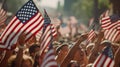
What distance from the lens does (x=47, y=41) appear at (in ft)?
23.8

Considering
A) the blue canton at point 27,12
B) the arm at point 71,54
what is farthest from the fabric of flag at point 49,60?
the blue canton at point 27,12

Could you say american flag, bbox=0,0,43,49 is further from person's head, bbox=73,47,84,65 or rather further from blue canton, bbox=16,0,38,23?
person's head, bbox=73,47,84,65

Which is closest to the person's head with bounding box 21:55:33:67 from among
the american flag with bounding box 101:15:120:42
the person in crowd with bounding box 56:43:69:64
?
the person in crowd with bounding box 56:43:69:64

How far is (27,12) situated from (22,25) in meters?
0.30

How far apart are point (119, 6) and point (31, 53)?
1045 inches

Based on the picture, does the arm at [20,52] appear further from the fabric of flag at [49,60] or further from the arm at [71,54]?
the arm at [71,54]

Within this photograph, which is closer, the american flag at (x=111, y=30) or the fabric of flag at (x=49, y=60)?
the fabric of flag at (x=49, y=60)

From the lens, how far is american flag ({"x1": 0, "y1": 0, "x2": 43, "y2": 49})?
790cm

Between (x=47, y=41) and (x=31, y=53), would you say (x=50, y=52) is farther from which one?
(x=31, y=53)

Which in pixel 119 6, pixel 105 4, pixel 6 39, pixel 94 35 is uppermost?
pixel 6 39

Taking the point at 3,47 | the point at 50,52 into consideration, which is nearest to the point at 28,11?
the point at 3,47

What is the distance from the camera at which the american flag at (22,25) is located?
25.9ft

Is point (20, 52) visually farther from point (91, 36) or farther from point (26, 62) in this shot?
point (91, 36)

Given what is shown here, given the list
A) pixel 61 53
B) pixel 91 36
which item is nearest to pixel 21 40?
pixel 61 53
